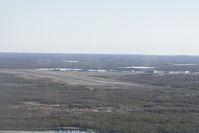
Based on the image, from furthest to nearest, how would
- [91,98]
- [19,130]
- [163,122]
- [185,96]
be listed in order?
[185,96] < [91,98] < [163,122] < [19,130]

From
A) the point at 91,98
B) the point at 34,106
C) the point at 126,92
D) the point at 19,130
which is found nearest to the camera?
the point at 19,130

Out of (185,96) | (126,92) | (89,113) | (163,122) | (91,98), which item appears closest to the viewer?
(163,122)

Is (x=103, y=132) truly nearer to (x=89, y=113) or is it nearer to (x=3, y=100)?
(x=89, y=113)

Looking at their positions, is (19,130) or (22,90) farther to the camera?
(22,90)

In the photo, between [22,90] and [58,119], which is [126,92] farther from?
[58,119]

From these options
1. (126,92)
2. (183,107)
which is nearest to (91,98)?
(126,92)

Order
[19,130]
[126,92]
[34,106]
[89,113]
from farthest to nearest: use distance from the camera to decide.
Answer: [126,92], [34,106], [89,113], [19,130]

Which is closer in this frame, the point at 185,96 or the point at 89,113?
the point at 89,113

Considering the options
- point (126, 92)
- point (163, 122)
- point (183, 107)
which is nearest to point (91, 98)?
point (126, 92)
